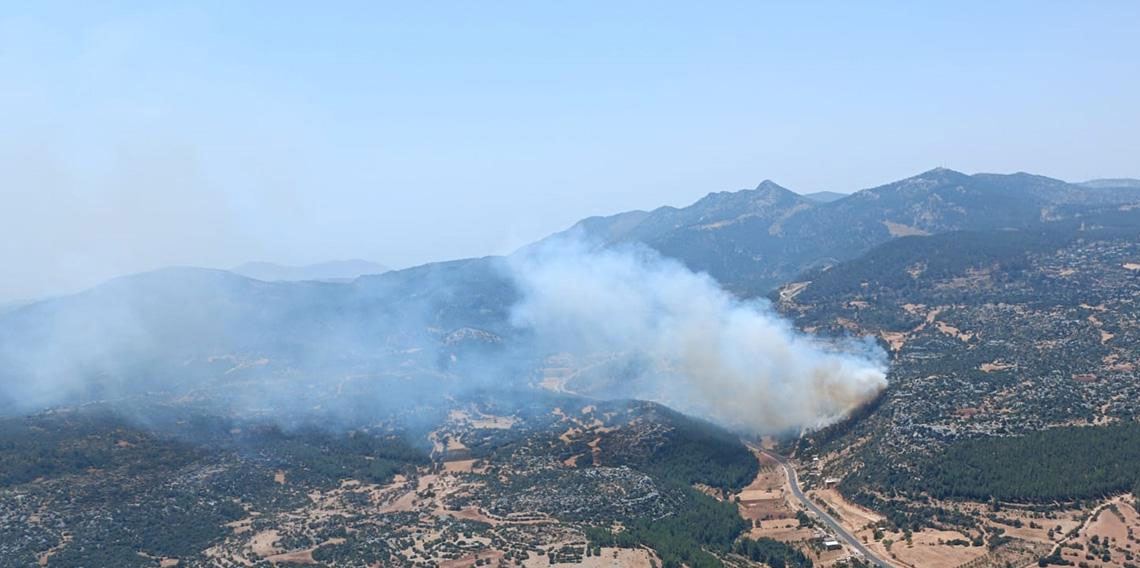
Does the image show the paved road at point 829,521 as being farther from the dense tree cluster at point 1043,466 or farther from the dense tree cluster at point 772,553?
the dense tree cluster at point 1043,466

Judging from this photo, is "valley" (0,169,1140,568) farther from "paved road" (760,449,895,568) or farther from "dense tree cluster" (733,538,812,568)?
"paved road" (760,449,895,568)

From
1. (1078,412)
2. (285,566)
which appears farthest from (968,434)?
(285,566)

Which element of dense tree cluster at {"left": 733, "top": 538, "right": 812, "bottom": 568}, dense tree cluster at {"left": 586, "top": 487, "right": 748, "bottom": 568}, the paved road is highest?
dense tree cluster at {"left": 586, "top": 487, "right": 748, "bottom": 568}

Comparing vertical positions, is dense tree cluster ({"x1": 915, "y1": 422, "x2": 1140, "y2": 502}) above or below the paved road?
above

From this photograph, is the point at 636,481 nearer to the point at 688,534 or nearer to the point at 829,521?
the point at 688,534

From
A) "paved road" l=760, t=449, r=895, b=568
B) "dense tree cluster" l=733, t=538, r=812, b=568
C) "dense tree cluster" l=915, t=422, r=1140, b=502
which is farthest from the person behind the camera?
"dense tree cluster" l=915, t=422, r=1140, b=502

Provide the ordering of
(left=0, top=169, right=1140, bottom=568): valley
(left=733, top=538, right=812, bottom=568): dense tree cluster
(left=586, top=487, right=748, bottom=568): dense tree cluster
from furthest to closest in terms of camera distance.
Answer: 1. (left=0, top=169, right=1140, bottom=568): valley
2. (left=733, top=538, right=812, bottom=568): dense tree cluster
3. (left=586, top=487, right=748, bottom=568): dense tree cluster

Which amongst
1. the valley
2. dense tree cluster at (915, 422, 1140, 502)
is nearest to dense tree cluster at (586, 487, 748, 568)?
the valley

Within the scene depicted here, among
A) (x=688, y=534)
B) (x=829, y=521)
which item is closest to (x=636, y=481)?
(x=688, y=534)

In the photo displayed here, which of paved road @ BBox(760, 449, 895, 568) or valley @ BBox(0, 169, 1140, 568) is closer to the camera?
paved road @ BBox(760, 449, 895, 568)
